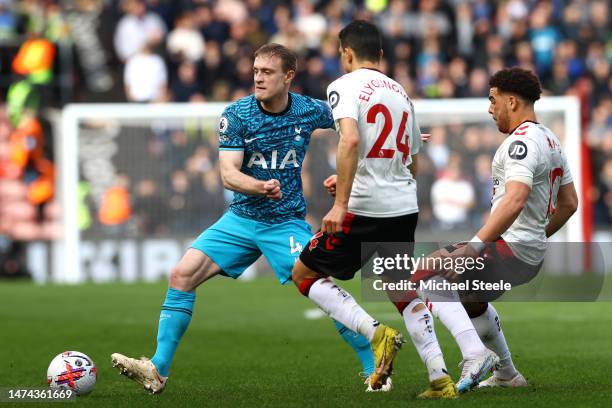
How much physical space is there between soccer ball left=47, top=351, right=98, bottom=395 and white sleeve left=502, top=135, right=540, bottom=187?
9.60 ft

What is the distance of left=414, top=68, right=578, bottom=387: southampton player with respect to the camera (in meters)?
7.76

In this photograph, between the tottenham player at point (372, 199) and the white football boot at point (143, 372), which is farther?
the white football boot at point (143, 372)

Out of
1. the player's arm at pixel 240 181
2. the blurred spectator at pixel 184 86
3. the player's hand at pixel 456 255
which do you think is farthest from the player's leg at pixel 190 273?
the blurred spectator at pixel 184 86

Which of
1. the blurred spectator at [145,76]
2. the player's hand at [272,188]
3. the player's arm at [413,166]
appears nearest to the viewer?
the player's hand at [272,188]

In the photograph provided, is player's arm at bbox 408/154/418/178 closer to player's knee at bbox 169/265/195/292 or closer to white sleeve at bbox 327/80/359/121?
white sleeve at bbox 327/80/359/121

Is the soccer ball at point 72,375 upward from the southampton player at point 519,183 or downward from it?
downward

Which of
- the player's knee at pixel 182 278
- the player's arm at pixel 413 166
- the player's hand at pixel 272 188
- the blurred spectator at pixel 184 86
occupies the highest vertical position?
the player's arm at pixel 413 166

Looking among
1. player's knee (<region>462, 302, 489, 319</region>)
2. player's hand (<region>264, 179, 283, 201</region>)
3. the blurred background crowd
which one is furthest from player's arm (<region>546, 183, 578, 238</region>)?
the blurred background crowd

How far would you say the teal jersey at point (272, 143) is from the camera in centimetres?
862

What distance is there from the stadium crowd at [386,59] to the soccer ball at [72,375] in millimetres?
12004

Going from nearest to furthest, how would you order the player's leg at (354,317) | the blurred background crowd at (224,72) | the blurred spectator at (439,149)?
1. the player's leg at (354,317)
2. the blurred spectator at (439,149)
3. the blurred background crowd at (224,72)

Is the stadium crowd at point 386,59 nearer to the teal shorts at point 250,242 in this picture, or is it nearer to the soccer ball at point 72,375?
the teal shorts at point 250,242

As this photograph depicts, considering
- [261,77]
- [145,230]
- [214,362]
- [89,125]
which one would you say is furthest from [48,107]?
[261,77]

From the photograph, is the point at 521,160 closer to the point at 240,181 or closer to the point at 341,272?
the point at 341,272
